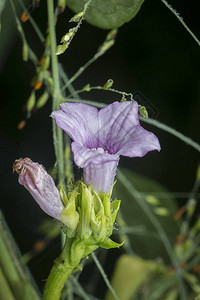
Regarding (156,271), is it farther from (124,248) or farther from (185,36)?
(185,36)

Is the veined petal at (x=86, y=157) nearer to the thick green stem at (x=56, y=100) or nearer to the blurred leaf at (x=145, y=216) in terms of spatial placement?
the thick green stem at (x=56, y=100)

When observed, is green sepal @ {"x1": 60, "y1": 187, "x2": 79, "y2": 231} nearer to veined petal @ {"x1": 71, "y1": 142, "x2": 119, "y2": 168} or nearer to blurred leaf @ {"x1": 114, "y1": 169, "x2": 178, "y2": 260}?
veined petal @ {"x1": 71, "y1": 142, "x2": 119, "y2": 168}

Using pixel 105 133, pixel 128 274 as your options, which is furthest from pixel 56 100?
pixel 128 274

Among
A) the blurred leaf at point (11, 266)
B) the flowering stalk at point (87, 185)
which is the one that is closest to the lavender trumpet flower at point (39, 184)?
the flowering stalk at point (87, 185)

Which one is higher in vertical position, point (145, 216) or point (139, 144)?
point (139, 144)

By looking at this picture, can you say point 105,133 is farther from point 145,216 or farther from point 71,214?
point 145,216
